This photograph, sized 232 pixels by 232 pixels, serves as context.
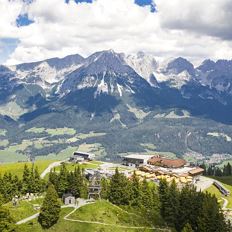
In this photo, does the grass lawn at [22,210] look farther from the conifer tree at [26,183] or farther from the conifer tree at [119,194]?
the conifer tree at [26,183]

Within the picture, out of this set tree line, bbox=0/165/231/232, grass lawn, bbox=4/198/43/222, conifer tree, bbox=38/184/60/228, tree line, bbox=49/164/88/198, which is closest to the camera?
conifer tree, bbox=38/184/60/228

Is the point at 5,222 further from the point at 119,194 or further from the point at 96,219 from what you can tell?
the point at 119,194

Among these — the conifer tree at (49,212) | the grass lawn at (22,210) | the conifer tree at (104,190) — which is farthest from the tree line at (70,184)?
the conifer tree at (49,212)

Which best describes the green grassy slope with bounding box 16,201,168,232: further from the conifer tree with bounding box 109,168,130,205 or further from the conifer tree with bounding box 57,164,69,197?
the conifer tree with bounding box 57,164,69,197

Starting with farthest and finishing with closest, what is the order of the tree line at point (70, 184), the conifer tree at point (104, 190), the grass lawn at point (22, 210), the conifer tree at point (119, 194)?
the tree line at point (70, 184)
the conifer tree at point (104, 190)
the conifer tree at point (119, 194)
the grass lawn at point (22, 210)

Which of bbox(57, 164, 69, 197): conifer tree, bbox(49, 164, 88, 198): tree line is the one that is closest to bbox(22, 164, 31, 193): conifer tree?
bbox(49, 164, 88, 198): tree line

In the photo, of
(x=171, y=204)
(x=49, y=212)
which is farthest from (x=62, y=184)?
(x=171, y=204)

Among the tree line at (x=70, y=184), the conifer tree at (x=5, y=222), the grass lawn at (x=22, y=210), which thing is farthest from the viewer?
the tree line at (x=70, y=184)

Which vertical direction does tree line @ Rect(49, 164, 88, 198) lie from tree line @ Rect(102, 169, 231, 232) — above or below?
above

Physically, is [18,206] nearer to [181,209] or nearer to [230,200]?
[181,209]

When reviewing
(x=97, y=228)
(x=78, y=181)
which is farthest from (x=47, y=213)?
(x=78, y=181)

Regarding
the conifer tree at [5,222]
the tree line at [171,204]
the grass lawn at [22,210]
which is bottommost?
the tree line at [171,204]
